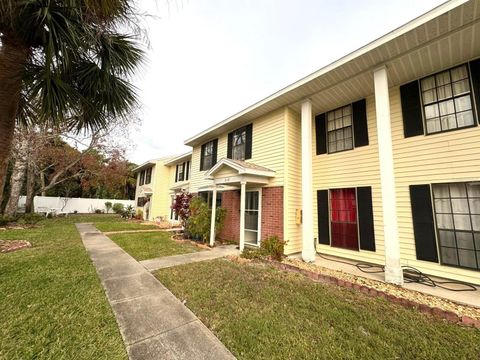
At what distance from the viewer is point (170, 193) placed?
17.0m

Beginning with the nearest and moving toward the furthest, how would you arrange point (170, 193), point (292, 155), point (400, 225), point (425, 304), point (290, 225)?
point (425, 304), point (400, 225), point (290, 225), point (292, 155), point (170, 193)

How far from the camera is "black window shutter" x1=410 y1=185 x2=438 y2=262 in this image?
496cm

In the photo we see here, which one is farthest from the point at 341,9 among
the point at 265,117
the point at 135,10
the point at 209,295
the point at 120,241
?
the point at 120,241

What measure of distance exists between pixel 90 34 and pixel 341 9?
6944 millimetres

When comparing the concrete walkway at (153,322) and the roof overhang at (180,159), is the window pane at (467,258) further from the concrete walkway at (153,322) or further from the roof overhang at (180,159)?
the roof overhang at (180,159)

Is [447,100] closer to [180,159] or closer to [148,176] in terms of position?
[180,159]

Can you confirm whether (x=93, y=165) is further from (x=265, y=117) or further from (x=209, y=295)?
(x=209, y=295)

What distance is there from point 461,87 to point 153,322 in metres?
8.00

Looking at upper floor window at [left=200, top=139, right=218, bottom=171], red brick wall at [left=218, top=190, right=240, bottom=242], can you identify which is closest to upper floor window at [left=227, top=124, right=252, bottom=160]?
upper floor window at [left=200, top=139, right=218, bottom=171]

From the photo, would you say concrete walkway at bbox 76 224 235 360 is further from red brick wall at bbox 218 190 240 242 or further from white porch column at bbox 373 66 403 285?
red brick wall at bbox 218 190 240 242

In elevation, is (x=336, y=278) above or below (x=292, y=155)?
below

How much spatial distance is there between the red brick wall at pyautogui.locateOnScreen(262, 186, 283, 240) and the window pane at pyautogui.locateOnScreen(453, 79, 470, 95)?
4986 mm

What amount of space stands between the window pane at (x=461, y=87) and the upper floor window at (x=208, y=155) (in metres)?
8.66

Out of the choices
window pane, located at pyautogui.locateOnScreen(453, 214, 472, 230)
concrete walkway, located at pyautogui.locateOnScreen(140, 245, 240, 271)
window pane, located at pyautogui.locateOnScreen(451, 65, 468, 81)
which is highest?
window pane, located at pyautogui.locateOnScreen(451, 65, 468, 81)
